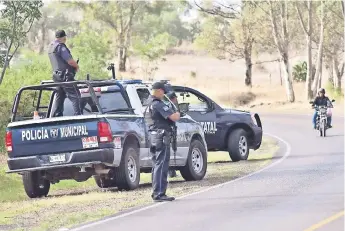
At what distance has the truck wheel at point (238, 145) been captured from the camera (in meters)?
21.5

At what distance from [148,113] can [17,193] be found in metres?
4.15

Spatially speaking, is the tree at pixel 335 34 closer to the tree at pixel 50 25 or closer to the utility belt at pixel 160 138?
the tree at pixel 50 25

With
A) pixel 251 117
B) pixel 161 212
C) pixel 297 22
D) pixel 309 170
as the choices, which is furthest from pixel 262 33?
pixel 161 212

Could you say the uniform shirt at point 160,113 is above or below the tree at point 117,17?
below

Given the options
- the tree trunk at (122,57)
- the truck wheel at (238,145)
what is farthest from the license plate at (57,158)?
the tree trunk at (122,57)

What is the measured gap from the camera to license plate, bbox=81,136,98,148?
15.0 m

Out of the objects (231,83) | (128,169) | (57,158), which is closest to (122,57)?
(231,83)

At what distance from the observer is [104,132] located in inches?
588

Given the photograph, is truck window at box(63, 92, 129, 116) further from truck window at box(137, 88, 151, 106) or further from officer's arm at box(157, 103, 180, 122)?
officer's arm at box(157, 103, 180, 122)

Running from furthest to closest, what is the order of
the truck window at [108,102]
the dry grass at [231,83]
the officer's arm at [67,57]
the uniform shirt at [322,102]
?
the dry grass at [231,83] < the uniform shirt at [322,102] < the truck window at [108,102] < the officer's arm at [67,57]

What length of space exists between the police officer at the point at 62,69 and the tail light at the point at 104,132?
0.87 m

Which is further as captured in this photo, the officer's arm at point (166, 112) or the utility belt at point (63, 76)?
the utility belt at point (63, 76)

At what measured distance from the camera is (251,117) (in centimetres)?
2253

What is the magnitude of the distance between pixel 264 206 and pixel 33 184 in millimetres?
4786
